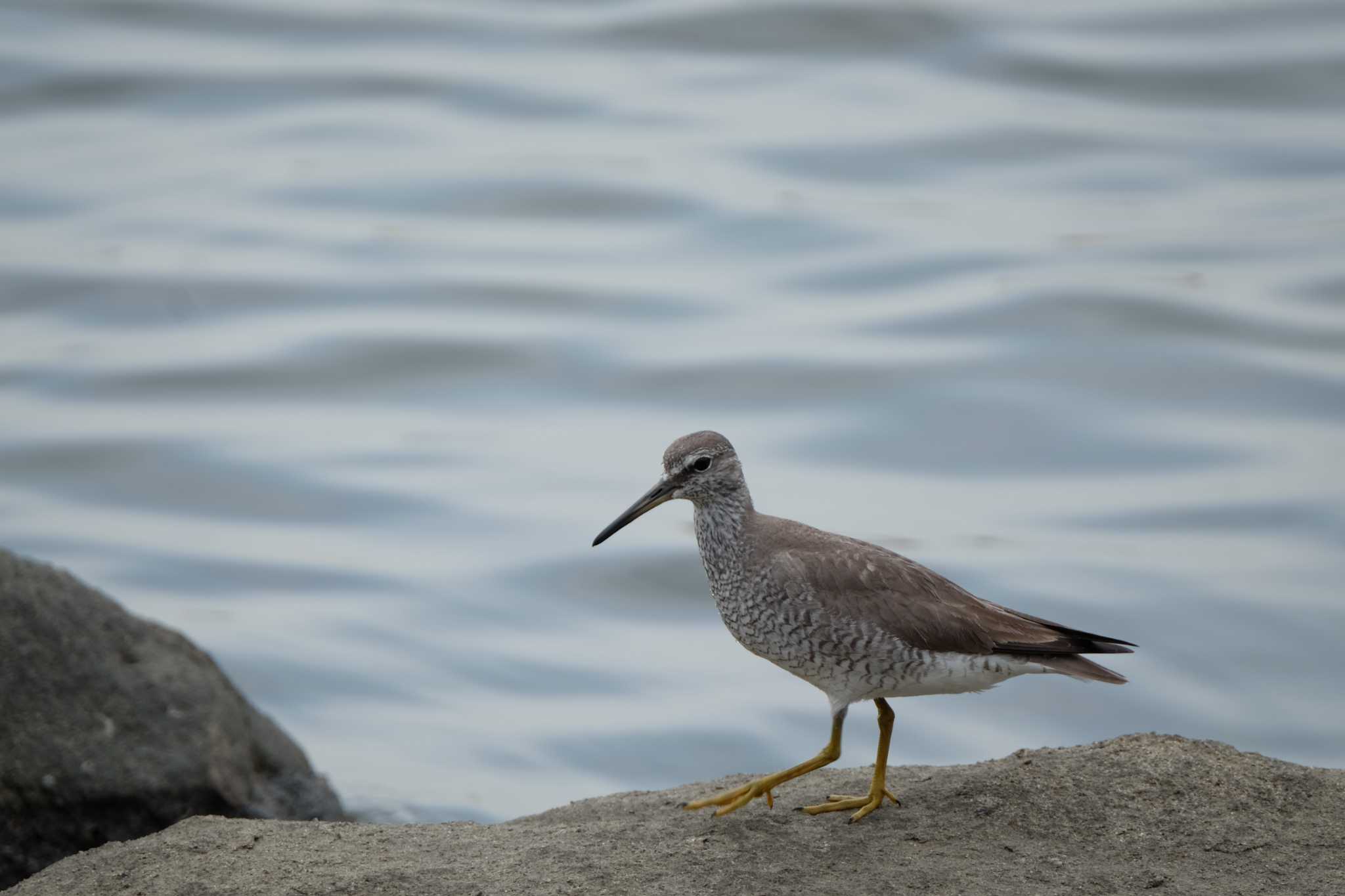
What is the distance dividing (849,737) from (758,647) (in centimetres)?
621

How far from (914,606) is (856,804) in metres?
0.86

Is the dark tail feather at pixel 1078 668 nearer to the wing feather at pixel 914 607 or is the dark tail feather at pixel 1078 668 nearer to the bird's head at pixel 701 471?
the wing feather at pixel 914 607

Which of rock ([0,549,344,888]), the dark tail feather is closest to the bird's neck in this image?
the dark tail feather

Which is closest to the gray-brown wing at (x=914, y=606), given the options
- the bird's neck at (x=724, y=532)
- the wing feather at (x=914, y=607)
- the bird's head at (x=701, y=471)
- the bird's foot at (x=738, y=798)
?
the wing feather at (x=914, y=607)

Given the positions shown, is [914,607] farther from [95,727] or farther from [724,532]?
[95,727]

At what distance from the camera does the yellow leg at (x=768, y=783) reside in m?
6.47

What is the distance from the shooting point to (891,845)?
19.8 ft

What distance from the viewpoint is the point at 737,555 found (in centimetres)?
674

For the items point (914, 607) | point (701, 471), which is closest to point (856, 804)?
point (914, 607)

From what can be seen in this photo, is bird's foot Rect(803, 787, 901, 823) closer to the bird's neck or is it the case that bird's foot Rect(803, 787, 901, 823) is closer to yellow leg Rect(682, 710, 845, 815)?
yellow leg Rect(682, 710, 845, 815)

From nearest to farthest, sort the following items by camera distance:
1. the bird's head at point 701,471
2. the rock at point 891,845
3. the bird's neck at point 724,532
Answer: the rock at point 891,845 → the bird's neck at point 724,532 → the bird's head at point 701,471

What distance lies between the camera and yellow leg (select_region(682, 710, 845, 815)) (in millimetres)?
6469

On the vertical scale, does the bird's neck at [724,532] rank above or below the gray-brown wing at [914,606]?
above

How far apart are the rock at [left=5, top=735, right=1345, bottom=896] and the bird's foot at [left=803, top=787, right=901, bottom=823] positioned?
4 cm
